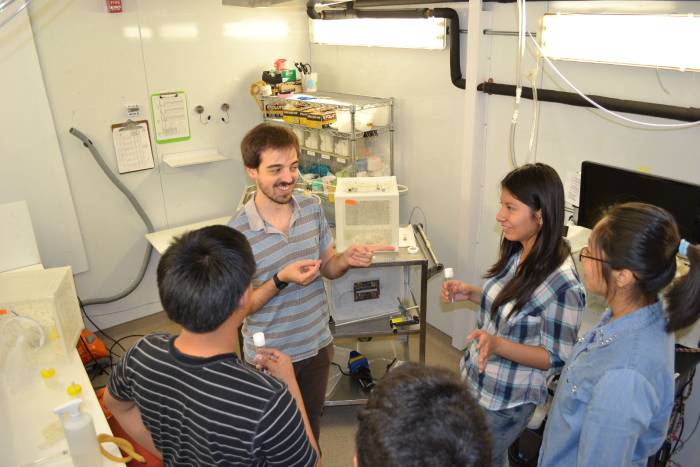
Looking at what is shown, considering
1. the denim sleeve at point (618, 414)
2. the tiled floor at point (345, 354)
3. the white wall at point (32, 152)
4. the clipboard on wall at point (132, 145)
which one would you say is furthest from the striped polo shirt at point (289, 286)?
the clipboard on wall at point (132, 145)

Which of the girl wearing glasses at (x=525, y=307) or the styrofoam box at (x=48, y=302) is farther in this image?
the styrofoam box at (x=48, y=302)

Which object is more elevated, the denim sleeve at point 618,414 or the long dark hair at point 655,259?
the long dark hair at point 655,259

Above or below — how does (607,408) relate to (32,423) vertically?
above

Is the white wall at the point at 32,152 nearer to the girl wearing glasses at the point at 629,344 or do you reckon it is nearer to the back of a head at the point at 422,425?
the back of a head at the point at 422,425

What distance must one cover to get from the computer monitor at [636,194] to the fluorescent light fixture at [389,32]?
4.22 ft

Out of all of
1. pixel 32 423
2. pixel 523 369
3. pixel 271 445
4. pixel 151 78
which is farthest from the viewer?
pixel 151 78

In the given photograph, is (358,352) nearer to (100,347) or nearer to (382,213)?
(382,213)

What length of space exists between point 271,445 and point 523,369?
0.91m

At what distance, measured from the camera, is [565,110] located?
2510 mm

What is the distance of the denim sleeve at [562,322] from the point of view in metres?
1.56

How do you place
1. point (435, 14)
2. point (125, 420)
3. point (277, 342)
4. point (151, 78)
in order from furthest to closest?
1. point (151, 78)
2. point (435, 14)
3. point (277, 342)
4. point (125, 420)

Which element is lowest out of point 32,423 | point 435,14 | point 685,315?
point 32,423

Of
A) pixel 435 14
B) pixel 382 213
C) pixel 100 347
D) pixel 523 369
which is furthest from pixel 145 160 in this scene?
pixel 523 369

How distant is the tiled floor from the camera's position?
2709 mm
